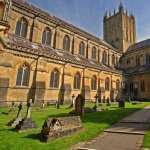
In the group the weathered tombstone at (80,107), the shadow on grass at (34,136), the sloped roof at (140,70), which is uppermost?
the sloped roof at (140,70)

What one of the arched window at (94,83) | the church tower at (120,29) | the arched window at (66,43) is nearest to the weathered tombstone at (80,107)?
the arched window at (94,83)

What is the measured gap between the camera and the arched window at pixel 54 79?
23.6 metres

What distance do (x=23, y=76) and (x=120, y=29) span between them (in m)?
37.0

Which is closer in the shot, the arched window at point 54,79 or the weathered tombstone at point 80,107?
the weathered tombstone at point 80,107

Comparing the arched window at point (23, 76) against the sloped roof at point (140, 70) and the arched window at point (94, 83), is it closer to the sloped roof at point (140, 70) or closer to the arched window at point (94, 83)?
the arched window at point (94, 83)

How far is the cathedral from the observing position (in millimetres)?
19984

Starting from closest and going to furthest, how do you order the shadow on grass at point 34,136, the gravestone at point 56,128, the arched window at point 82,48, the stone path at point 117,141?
the stone path at point 117,141
the gravestone at point 56,128
the shadow on grass at point 34,136
the arched window at point 82,48

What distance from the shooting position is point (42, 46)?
1021 inches

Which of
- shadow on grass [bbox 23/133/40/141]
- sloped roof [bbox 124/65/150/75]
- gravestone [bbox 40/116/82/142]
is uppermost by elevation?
sloped roof [bbox 124/65/150/75]

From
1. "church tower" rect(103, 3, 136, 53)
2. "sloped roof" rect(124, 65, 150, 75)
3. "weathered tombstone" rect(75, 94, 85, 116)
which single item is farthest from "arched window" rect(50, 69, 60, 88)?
"church tower" rect(103, 3, 136, 53)

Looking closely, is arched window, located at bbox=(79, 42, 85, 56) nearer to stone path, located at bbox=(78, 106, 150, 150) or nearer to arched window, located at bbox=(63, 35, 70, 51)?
arched window, located at bbox=(63, 35, 70, 51)

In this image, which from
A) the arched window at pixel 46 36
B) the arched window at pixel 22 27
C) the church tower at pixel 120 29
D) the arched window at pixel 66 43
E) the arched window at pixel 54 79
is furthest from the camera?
the church tower at pixel 120 29

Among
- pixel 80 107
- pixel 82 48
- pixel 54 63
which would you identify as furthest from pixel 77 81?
pixel 80 107

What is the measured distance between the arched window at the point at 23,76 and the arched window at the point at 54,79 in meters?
3.75
